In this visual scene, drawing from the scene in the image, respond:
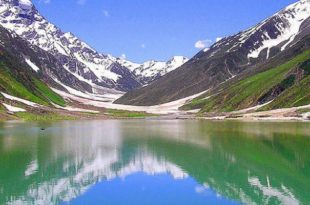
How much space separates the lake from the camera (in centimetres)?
3606

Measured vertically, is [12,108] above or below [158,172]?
above

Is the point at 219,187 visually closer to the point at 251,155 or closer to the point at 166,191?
the point at 166,191

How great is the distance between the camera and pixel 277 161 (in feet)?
172

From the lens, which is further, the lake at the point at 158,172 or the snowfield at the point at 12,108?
the snowfield at the point at 12,108

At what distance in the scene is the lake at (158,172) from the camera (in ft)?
118

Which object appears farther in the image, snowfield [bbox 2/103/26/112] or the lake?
snowfield [bbox 2/103/26/112]

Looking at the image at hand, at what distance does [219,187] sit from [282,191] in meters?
4.81

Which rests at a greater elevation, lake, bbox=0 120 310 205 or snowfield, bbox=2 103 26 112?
snowfield, bbox=2 103 26 112

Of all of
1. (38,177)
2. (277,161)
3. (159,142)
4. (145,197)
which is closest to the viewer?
(145,197)

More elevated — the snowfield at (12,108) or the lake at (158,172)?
the snowfield at (12,108)

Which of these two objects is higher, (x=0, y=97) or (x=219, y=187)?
(x=0, y=97)

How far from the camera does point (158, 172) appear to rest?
47.8 metres

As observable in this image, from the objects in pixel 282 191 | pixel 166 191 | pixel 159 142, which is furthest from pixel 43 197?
pixel 159 142

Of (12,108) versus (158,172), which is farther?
(12,108)
